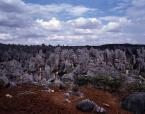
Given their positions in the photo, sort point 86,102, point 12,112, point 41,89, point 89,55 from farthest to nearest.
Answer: point 89,55
point 41,89
point 86,102
point 12,112

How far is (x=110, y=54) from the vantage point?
60.8 metres

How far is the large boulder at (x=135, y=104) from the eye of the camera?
72.7 feet

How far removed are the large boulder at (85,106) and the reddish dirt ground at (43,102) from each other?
34cm

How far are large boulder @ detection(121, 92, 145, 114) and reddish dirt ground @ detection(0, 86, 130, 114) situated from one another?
63 centimetres

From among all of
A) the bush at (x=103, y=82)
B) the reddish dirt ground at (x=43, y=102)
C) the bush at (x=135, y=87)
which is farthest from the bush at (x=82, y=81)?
the reddish dirt ground at (x=43, y=102)

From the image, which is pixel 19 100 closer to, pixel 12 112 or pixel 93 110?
pixel 12 112

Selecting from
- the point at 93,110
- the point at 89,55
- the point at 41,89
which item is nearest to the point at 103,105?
the point at 93,110

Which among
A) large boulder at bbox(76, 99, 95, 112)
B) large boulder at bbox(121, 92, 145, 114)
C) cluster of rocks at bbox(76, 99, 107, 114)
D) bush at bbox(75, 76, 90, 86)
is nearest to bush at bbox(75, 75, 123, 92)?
bush at bbox(75, 76, 90, 86)

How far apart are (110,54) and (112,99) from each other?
121ft

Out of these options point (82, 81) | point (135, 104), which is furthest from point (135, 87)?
point (135, 104)

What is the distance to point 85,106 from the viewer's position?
20.6 metres

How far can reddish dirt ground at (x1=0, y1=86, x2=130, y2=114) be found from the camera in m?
19.0

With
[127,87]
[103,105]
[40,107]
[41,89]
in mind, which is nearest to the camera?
[40,107]

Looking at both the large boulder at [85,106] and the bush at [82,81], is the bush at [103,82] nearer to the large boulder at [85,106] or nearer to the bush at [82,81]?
the bush at [82,81]
